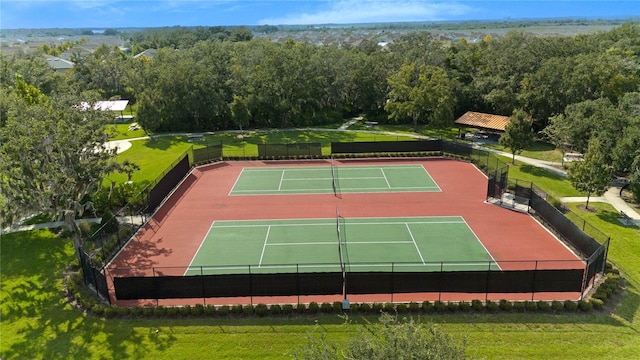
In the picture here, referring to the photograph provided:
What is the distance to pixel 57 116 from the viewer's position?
23078mm

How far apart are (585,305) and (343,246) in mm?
11110

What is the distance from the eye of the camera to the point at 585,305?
18.4 m

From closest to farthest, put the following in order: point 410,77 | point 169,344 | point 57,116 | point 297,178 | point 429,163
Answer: point 169,344 → point 57,116 → point 297,178 → point 429,163 → point 410,77

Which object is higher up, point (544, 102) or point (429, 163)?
point (544, 102)

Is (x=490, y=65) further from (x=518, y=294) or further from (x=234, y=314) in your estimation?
(x=234, y=314)

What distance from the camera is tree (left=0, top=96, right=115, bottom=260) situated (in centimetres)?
2119

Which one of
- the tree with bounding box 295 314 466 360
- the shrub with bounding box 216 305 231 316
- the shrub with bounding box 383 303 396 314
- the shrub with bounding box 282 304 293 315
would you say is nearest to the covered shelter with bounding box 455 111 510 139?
the shrub with bounding box 383 303 396 314

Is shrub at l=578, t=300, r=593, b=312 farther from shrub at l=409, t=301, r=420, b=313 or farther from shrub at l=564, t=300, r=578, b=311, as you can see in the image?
shrub at l=409, t=301, r=420, b=313

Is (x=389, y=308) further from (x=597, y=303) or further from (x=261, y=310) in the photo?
(x=597, y=303)

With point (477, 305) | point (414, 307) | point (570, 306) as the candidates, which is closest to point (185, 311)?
point (414, 307)

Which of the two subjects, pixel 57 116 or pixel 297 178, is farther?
pixel 297 178

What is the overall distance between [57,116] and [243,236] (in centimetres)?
1122

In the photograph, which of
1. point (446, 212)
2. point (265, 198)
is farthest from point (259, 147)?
point (446, 212)

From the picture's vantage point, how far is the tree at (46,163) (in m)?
21.2
